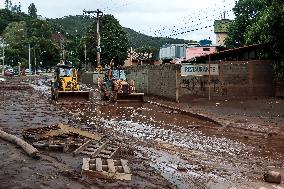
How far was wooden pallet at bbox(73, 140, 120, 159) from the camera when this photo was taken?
10367mm

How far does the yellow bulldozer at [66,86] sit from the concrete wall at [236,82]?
717cm

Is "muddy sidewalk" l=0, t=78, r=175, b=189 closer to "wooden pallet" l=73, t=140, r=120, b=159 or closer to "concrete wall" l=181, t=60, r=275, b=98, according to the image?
"wooden pallet" l=73, t=140, r=120, b=159

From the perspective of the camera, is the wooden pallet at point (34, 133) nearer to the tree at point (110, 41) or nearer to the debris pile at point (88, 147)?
the debris pile at point (88, 147)

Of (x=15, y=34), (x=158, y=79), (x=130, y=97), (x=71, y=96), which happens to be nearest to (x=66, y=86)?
(x=71, y=96)

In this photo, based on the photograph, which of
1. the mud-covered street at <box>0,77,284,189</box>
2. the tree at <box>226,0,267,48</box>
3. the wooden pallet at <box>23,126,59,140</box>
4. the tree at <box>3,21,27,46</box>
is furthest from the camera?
the tree at <box>3,21,27,46</box>

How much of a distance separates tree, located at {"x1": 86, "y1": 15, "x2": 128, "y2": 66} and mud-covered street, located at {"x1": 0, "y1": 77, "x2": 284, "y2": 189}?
44224mm

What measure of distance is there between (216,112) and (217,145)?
8491mm

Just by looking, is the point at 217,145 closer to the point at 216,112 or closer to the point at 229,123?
the point at 229,123

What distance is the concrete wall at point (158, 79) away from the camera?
27.7m

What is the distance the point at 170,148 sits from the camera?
12.6 metres

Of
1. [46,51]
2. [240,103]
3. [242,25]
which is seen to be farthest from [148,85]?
[46,51]

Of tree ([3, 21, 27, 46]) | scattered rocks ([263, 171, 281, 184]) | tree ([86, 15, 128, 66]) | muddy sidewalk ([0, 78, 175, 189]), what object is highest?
tree ([3, 21, 27, 46])

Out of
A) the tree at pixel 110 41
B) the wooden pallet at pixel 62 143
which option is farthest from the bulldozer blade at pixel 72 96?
the tree at pixel 110 41

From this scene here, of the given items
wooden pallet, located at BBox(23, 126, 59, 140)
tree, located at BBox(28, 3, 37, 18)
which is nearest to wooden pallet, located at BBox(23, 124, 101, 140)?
wooden pallet, located at BBox(23, 126, 59, 140)
